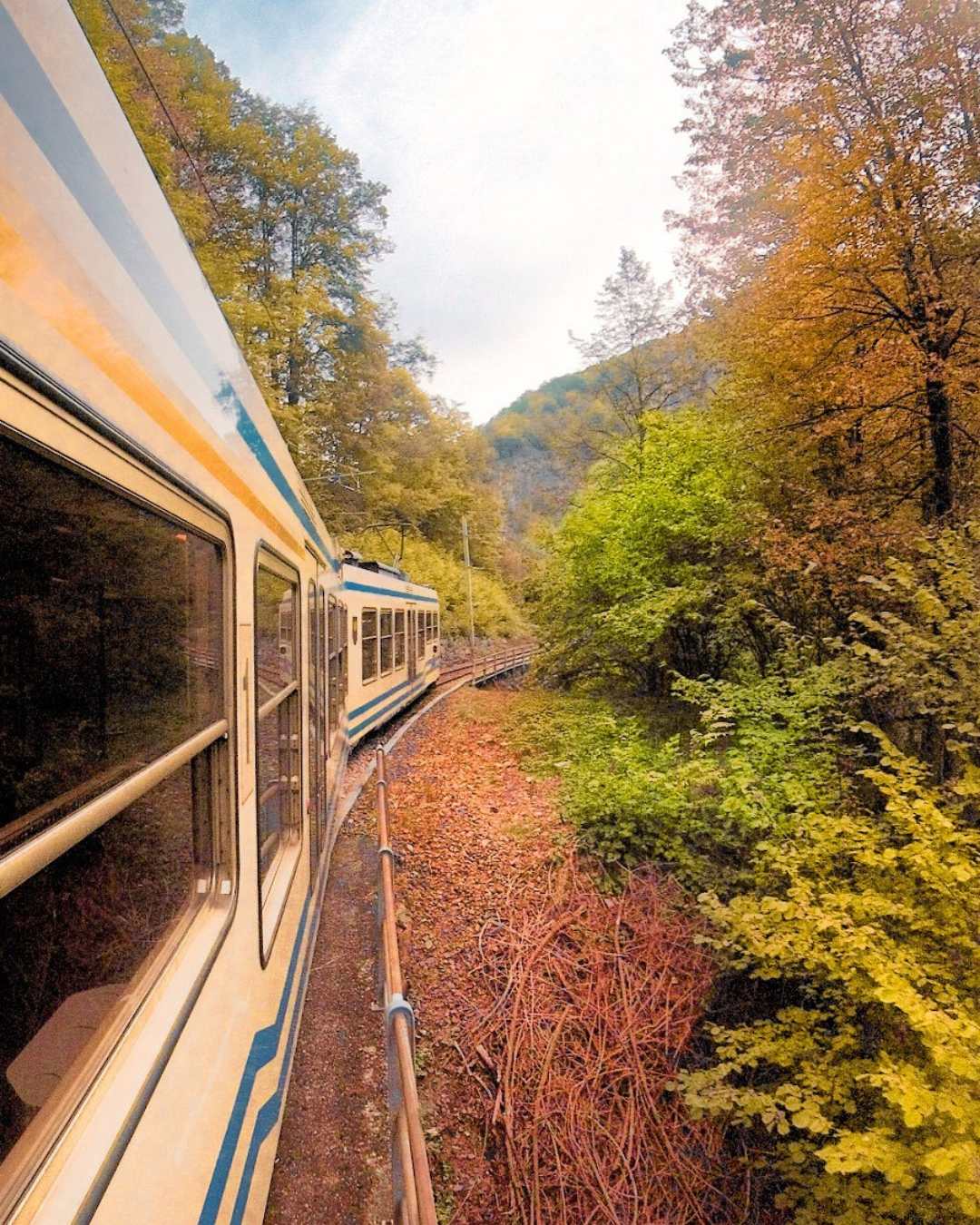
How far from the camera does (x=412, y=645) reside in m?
13.2

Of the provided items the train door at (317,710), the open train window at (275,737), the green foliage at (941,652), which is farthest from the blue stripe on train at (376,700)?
the green foliage at (941,652)

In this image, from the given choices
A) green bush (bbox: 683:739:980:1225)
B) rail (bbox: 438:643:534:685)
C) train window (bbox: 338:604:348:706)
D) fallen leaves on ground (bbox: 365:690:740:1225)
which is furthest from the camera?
rail (bbox: 438:643:534:685)

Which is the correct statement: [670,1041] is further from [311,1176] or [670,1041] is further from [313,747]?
[313,747]

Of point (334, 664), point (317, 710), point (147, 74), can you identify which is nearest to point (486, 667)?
point (334, 664)

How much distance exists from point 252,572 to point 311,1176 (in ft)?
8.88

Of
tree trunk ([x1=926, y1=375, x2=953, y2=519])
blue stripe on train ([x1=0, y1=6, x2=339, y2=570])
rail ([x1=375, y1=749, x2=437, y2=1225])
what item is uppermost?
tree trunk ([x1=926, y1=375, x2=953, y2=519])

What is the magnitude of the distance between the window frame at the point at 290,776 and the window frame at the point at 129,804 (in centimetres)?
27

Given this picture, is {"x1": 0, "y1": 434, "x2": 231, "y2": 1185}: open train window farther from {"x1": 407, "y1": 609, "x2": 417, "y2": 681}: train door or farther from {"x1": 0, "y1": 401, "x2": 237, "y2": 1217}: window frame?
{"x1": 407, "y1": 609, "x2": 417, "y2": 681}: train door

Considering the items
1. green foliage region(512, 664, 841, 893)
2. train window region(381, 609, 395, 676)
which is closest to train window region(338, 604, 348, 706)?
train window region(381, 609, 395, 676)

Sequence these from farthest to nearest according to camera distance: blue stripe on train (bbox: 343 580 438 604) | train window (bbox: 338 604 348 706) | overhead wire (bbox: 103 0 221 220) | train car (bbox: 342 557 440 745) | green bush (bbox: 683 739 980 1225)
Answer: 1. train car (bbox: 342 557 440 745)
2. blue stripe on train (bbox: 343 580 438 604)
3. train window (bbox: 338 604 348 706)
4. overhead wire (bbox: 103 0 221 220)
5. green bush (bbox: 683 739 980 1225)

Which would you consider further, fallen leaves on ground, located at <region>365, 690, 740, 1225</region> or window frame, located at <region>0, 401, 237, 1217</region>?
fallen leaves on ground, located at <region>365, 690, 740, 1225</region>

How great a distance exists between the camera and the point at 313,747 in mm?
3811

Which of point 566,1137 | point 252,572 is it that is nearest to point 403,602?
point 566,1137

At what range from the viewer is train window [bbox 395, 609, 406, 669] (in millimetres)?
11602
